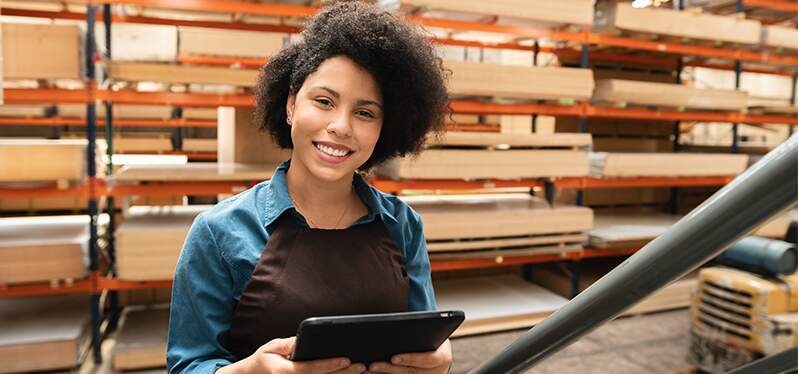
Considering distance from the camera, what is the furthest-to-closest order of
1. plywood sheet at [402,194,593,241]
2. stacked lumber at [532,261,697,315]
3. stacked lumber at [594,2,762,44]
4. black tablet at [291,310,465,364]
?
stacked lumber at [532,261,697,315]
stacked lumber at [594,2,762,44]
plywood sheet at [402,194,593,241]
black tablet at [291,310,465,364]

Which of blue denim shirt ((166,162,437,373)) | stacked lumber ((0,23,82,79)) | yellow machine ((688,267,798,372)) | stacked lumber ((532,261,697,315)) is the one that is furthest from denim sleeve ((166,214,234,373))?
stacked lumber ((532,261,697,315))

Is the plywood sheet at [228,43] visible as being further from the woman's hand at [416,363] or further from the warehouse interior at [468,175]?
the woman's hand at [416,363]

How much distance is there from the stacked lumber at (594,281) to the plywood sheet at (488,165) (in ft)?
4.20

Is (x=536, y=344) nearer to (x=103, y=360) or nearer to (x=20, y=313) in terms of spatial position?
(x=103, y=360)

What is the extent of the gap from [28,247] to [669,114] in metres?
5.62

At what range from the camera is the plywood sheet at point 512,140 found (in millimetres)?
4551

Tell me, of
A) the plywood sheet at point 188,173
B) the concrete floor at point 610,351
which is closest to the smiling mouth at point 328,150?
the plywood sheet at point 188,173

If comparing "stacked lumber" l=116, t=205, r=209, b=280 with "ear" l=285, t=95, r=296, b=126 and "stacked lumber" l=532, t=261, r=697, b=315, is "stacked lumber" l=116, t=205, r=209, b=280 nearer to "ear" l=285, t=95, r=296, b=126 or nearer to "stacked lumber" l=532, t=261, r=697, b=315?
"ear" l=285, t=95, r=296, b=126

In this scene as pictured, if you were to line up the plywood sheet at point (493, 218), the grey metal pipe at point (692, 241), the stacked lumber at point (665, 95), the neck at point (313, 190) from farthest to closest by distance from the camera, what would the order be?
the stacked lumber at point (665, 95) < the plywood sheet at point (493, 218) < the neck at point (313, 190) < the grey metal pipe at point (692, 241)

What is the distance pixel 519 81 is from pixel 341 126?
3.53m

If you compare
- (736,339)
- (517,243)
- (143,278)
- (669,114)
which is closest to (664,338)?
(736,339)

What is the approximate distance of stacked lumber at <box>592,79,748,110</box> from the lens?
203 inches

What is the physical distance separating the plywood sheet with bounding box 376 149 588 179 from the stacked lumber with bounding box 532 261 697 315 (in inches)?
50.4

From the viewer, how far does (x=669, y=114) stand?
556cm
